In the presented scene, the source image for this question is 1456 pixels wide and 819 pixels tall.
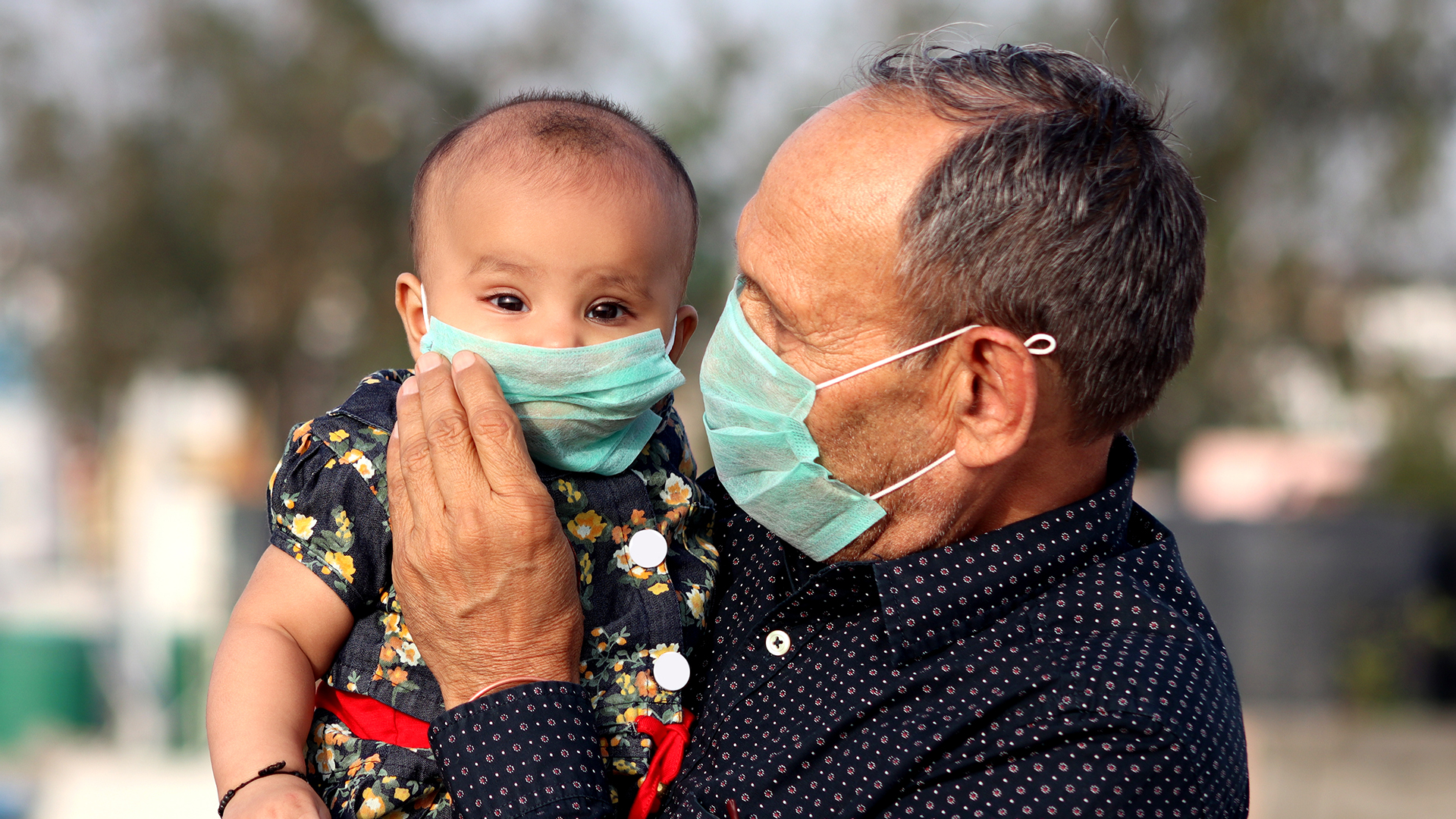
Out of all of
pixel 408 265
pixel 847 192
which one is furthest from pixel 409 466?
pixel 408 265

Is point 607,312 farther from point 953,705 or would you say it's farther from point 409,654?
point 953,705

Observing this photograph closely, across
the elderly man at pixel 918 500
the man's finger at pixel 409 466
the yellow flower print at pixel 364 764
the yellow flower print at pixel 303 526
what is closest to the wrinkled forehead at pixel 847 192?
the elderly man at pixel 918 500

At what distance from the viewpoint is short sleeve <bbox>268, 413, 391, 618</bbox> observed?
185 cm

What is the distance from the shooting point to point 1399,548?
390 inches

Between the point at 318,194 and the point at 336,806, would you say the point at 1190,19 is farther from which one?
the point at 336,806

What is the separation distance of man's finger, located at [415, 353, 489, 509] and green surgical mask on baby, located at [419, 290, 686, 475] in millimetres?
137

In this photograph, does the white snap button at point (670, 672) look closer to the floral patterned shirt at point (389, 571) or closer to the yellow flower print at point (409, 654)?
the floral patterned shirt at point (389, 571)

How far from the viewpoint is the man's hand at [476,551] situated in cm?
175

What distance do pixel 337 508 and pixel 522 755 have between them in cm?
47

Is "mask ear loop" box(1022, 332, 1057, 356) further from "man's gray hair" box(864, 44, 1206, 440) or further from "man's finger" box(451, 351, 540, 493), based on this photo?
"man's finger" box(451, 351, 540, 493)

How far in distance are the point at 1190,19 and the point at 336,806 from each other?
37.6 ft

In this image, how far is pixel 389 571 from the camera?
191 cm

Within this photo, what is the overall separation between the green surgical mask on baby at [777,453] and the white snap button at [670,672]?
0.84ft

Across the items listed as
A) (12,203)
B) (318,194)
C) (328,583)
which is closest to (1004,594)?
(328,583)
